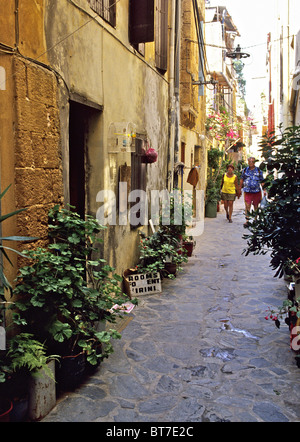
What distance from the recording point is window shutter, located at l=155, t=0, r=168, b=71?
8.59 metres

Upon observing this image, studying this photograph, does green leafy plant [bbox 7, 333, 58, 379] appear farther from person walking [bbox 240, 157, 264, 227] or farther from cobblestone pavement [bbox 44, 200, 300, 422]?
person walking [bbox 240, 157, 264, 227]

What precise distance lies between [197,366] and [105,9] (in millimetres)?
4488

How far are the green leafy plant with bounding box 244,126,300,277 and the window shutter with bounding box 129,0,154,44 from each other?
2965mm

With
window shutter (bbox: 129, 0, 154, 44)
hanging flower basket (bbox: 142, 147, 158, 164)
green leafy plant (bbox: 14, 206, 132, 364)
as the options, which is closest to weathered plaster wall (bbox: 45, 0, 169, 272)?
window shutter (bbox: 129, 0, 154, 44)

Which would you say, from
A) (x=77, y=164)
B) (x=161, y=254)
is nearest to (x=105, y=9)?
(x=77, y=164)

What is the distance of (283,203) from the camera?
481 centimetres

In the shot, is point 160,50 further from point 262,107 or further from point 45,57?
point 262,107

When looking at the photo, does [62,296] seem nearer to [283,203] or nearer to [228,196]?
[283,203]

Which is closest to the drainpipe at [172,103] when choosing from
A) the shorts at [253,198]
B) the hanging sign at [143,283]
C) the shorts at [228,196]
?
the shorts at [253,198]

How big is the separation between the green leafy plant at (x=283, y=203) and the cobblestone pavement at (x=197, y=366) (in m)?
1.02

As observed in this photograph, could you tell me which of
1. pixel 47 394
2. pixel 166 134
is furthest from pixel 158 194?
pixel 47 394

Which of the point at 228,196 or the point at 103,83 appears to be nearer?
the point at 103,83
